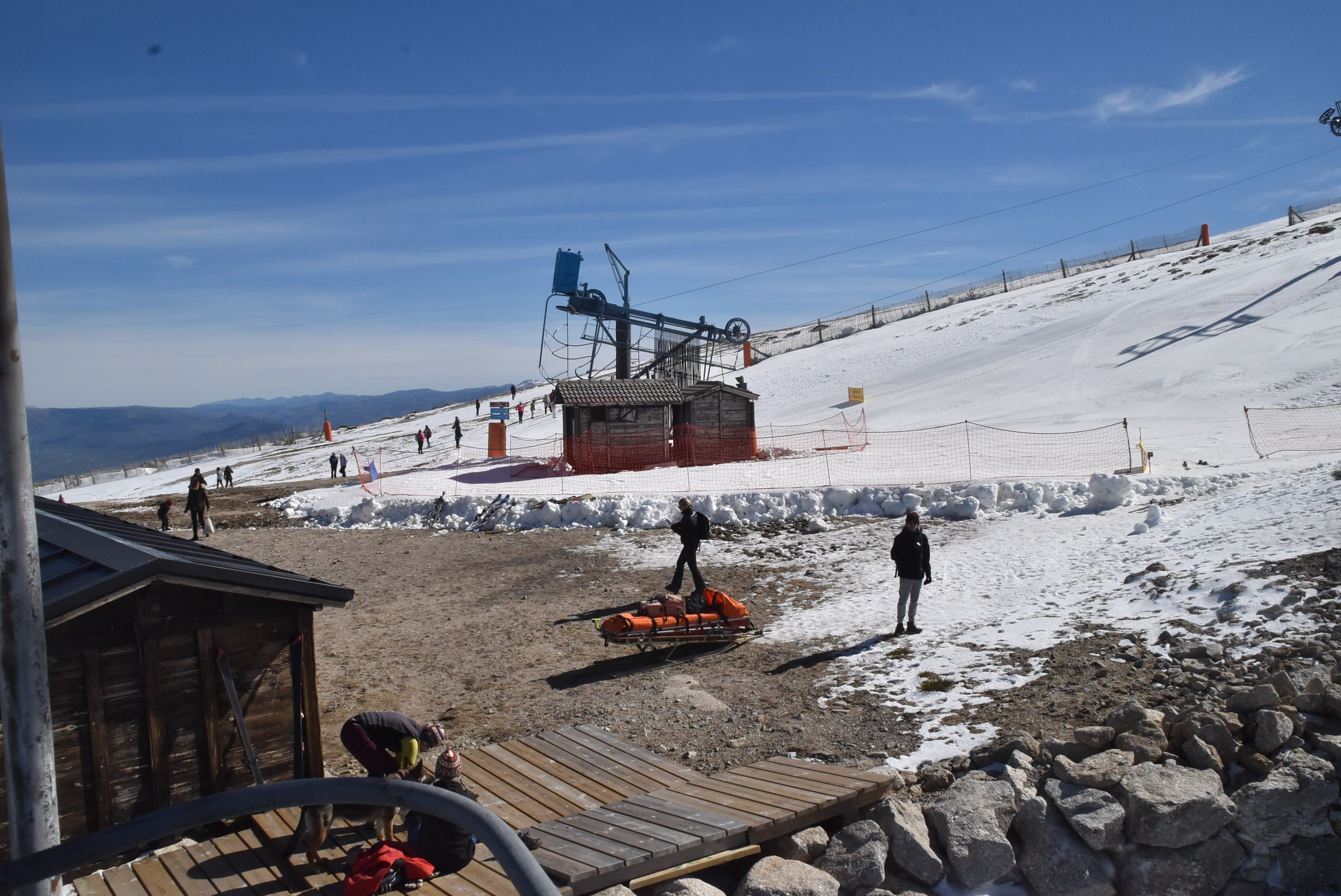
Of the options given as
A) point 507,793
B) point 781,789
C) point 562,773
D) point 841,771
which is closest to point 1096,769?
point 841,771

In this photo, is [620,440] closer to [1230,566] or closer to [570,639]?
[570,639]

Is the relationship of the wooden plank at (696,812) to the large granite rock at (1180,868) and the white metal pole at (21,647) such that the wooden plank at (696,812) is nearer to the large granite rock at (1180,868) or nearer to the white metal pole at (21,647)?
the large granite rock at (1180,868)

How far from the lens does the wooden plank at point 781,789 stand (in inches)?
285

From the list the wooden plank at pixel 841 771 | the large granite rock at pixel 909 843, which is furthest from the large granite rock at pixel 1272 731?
the wooden plank at pixel 841 771

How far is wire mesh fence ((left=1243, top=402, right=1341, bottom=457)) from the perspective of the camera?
72.4 feet

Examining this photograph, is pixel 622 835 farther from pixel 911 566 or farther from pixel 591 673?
pixel 911 566

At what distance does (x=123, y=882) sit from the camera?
5879 millimetres

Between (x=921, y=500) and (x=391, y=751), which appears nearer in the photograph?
(x=391, y=751)

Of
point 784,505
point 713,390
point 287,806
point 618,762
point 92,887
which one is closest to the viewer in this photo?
point 287,806

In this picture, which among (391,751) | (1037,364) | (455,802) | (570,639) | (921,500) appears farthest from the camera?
(1037,364)

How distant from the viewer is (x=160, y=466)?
60.2m

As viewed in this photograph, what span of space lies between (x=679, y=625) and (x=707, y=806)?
17.0 ft

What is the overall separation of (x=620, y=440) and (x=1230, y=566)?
70.3ft

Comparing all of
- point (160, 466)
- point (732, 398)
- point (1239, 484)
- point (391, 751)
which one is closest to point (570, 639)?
point (391, 751)
